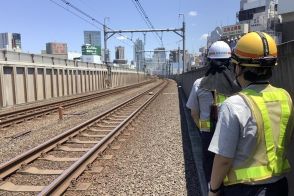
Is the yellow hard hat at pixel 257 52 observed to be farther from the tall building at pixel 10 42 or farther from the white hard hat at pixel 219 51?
the tall building at pixel 10 42

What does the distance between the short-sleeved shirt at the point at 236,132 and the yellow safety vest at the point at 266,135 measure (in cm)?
3

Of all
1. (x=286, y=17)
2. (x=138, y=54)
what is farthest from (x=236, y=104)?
(x=138, y=54)

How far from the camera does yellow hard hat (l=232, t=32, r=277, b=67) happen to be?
8.36 ft

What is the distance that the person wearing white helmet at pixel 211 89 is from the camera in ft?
14.2

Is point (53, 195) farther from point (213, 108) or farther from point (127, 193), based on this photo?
point (213, 108)

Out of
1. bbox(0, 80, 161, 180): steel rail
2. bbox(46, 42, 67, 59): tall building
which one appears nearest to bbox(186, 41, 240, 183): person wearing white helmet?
bbox(0, 80, 161, 180): steel rail

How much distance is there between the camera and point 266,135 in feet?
8.10

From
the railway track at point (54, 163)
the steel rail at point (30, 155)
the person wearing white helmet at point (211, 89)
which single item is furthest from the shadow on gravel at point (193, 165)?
the steel rail at point (30, 155)

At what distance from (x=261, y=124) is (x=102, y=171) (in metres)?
6.27

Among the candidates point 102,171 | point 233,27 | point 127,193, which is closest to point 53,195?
point 127,193

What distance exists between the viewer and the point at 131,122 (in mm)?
15828

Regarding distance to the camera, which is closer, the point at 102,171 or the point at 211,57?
the point at 211,57

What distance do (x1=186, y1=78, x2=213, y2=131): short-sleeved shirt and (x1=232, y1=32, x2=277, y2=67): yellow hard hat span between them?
6.03 ft

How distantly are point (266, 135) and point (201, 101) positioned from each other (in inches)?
82.3
